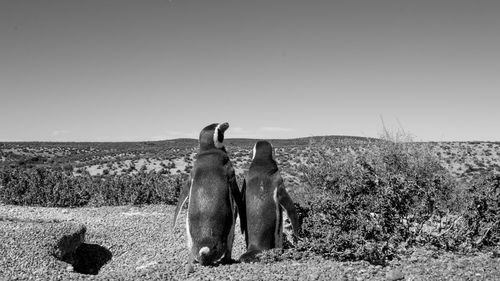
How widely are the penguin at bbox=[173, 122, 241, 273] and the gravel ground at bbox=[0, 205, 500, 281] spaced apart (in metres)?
0.29

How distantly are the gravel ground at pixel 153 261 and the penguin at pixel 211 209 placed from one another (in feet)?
0.96

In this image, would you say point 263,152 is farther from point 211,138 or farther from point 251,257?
point 251,257

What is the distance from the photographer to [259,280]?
507 cm

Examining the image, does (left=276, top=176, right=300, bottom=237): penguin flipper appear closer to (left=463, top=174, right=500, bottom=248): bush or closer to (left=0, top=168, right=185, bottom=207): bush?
(left=463, top=174, right=500, bottom=248): bush

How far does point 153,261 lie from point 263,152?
8.69 ft

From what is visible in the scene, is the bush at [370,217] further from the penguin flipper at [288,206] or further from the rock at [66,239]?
the rock at [66,239]

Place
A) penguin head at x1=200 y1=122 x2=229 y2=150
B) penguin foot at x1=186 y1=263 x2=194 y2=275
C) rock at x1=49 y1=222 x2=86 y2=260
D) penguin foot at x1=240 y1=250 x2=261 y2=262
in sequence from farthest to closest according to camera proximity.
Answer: rock at x1=49 y1=222 x2=86 y2=260, penguin head at x1=200 y1=122 x2=229 y2=150, penguin foot at x1=240 y1=250 x2=261 y2=262, penguin foot at x1=186 y1=263 x2=194 y2=275

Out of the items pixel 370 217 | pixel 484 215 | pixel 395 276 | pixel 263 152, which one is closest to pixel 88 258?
pixel 263 152

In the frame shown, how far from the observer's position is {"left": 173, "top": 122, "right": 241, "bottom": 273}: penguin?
6.33 m

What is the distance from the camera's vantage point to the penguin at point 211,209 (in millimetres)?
6332

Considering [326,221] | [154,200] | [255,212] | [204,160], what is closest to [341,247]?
[326,221]

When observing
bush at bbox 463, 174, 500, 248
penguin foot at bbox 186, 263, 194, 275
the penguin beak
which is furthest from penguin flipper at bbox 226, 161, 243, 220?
bush at bbox 463, 174, 500, 248

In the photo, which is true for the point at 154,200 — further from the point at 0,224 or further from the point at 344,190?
the point at 344,190

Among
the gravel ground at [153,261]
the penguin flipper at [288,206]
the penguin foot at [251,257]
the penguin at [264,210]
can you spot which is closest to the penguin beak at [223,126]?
the penguin at [264,210]
